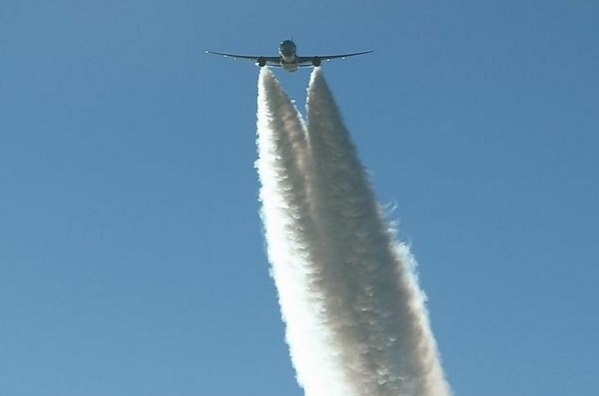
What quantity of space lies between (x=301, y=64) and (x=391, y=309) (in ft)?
58.4

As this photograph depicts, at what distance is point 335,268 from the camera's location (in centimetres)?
8231

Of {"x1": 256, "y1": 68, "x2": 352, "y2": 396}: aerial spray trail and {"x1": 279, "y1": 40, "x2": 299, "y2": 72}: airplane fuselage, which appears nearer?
{"x1": 256, "y1": 68, "x2": 352, "y2": 396}: aerial spray trail

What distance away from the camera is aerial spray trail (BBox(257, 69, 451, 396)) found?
80625 mm

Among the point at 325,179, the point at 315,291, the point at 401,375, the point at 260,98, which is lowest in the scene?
the point at 401,375

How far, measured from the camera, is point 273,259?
3292 inches

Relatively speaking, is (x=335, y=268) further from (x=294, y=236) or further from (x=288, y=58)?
(x=288, y=58)

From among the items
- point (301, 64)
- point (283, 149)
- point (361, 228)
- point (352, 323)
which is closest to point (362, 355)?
point (352, 323)

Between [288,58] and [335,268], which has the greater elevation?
[288,58]

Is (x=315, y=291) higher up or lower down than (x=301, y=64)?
lower down

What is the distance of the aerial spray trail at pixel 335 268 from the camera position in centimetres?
8062

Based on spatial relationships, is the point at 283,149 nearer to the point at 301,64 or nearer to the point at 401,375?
the point at 301,64

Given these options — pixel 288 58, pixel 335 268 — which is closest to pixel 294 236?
pixel 335 268

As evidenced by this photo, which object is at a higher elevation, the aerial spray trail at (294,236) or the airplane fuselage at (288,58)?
the airplane fuselage at (288,58)

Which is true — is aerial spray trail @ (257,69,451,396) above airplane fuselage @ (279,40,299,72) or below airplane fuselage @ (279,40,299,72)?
below
